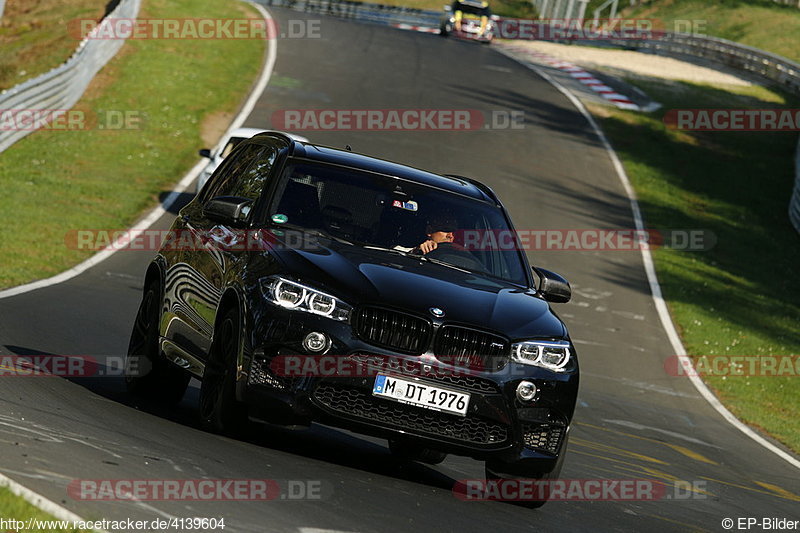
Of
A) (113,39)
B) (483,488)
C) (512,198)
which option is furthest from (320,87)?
(483,488)

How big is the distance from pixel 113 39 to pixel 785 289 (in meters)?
19.4

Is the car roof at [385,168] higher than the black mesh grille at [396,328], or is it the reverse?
the car roof at [385,168]

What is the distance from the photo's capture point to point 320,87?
120 ft

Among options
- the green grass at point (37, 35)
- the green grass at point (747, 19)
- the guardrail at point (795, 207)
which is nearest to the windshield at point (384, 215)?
the guardrail at point (795, 207)

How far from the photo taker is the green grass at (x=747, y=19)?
202 feet

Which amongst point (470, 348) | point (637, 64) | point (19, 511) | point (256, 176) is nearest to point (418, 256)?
point (470, 348)

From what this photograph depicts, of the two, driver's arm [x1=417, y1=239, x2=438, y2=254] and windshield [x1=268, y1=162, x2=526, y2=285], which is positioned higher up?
windshield [x1=268, y1=162, x2=526, y2=285]

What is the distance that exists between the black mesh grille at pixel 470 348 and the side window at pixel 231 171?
254cm

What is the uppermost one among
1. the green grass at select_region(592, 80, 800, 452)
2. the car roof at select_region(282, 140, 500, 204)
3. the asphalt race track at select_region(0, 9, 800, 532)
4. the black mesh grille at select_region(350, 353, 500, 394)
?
the car roof at select_region(282, 140, 500, 204)

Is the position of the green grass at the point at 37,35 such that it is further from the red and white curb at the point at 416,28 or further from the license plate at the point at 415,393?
the license plate at the point at 415,393

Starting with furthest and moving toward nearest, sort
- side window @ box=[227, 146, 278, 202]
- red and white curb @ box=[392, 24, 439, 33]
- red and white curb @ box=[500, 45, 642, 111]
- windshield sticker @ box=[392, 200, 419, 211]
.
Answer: red and white curb @ box=[392, 24, 439, 33] → red and white curb @ box=[500, 45, 642, 111] → side window @ box=[227, 146, 278, 202] → windshield sticker @ box=[392, 200, 419, 211]

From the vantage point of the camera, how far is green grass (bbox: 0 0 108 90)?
121 ft

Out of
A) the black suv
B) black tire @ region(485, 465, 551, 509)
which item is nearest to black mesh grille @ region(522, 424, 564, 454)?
the black suv

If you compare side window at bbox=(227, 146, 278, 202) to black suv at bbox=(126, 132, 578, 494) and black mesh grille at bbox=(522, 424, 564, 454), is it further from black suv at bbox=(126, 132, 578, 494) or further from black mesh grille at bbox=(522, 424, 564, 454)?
black mesh grille at bbox=(522, 424, 564, 454)
